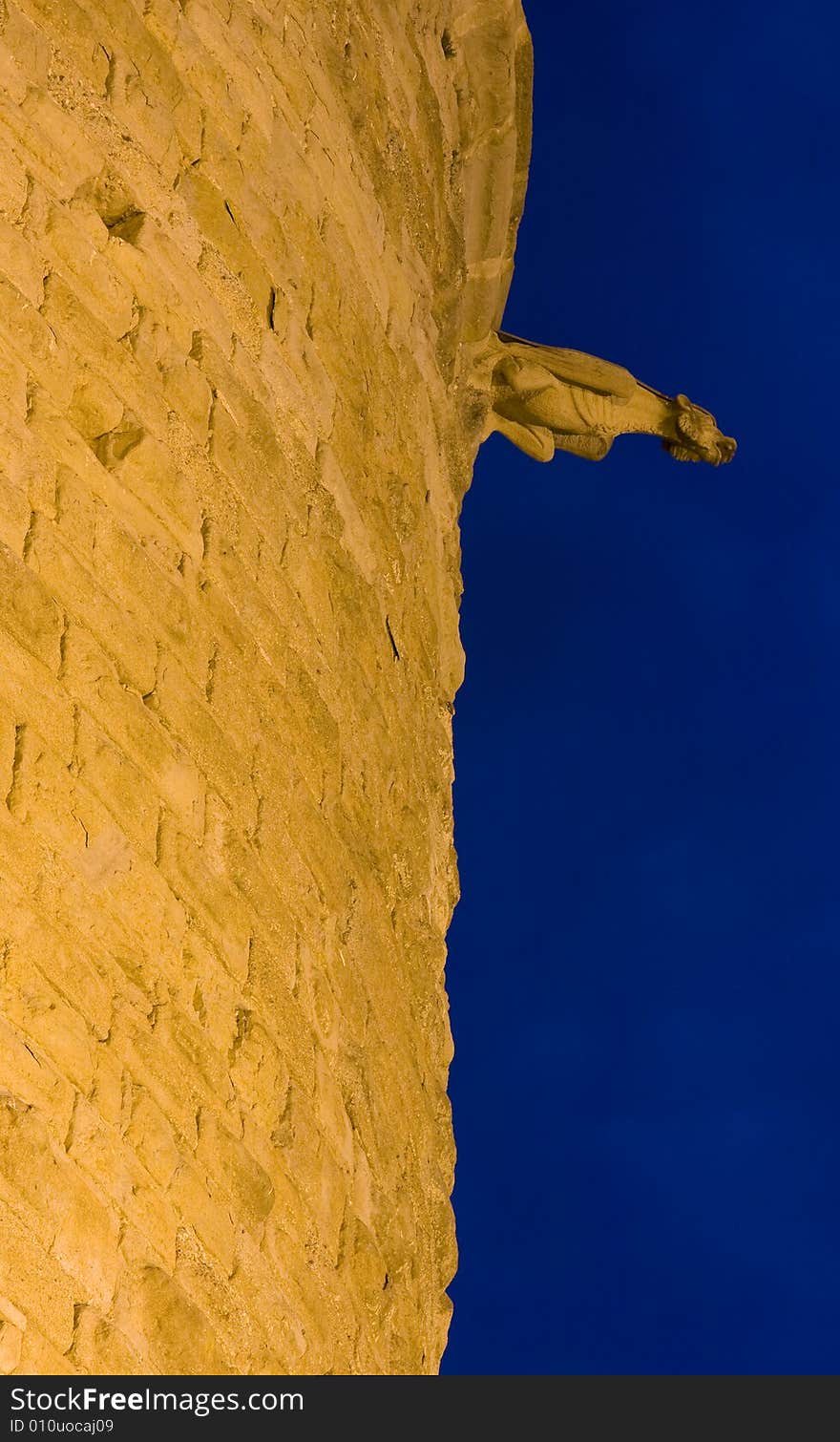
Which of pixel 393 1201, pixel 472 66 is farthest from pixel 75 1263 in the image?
pixel 472 66

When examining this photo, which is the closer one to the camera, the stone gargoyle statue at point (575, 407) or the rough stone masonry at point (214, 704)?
the rough stone masonry at point (214, 704)

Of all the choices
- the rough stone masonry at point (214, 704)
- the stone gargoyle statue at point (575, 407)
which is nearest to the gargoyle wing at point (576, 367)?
the stone gargoyle statue at point (575, 407)

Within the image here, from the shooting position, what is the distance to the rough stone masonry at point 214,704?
2867 millimetres

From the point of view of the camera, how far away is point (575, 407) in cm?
682

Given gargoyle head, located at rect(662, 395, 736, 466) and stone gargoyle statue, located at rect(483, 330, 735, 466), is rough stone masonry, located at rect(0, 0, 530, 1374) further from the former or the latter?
gargoyle head, located at rect(662, 395, 736, 466)

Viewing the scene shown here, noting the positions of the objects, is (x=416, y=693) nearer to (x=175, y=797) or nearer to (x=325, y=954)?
(x=325, y=954)

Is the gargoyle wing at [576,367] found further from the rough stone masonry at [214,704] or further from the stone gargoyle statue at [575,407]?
the rough stone masonry at [214,704]

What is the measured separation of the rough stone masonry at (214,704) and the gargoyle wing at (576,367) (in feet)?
4.40

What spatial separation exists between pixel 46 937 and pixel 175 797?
1.79ft

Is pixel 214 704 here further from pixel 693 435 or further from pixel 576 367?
pixel 693 435

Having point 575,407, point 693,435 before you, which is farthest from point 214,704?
point 693,435

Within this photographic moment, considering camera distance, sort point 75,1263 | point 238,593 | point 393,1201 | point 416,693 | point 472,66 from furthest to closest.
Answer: point 472,66, point 416,693, point 393,1201, point 238,593, point 75,1263

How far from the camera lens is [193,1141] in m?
3.19

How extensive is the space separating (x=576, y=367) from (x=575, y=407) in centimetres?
16
